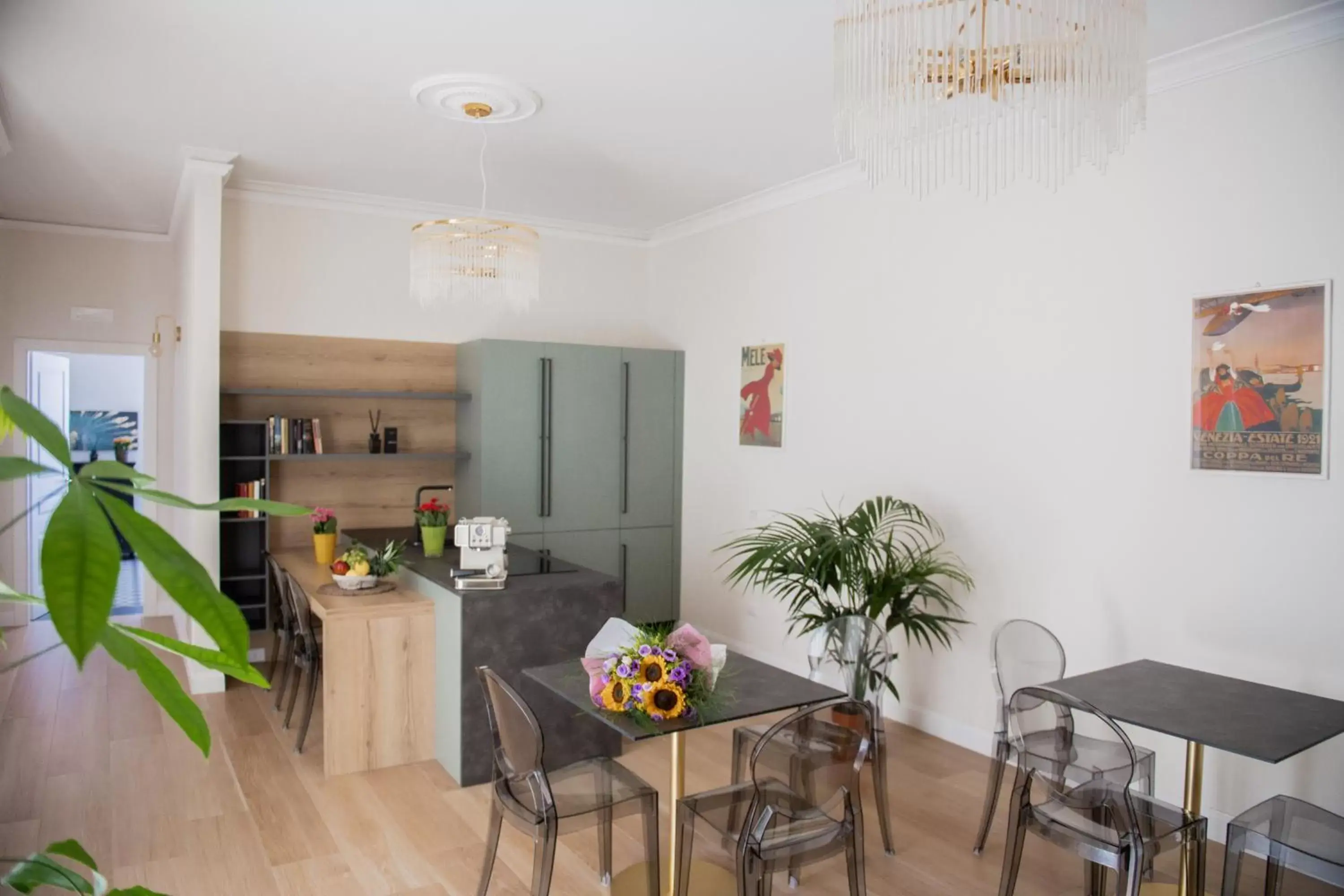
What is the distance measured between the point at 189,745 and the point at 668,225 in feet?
14.6

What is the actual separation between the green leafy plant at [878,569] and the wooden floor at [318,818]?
0.64 meters

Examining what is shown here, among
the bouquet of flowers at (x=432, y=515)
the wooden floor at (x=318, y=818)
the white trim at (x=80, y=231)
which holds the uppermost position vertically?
the white trim at (x=80, y=231)

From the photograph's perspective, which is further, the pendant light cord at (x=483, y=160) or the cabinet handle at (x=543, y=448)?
the cabinet handle at (x=543, y=448)

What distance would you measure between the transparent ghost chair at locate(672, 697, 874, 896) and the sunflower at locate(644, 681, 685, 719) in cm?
25

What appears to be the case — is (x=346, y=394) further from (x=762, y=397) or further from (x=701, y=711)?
(x=701, y=711)

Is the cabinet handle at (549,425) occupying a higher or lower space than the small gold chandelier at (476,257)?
lower

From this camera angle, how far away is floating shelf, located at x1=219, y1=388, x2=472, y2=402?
5785mm

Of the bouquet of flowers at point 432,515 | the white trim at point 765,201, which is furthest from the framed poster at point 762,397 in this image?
the bouquet of flowers at point 432,515

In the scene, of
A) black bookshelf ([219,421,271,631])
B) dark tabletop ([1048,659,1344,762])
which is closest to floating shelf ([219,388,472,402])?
black bookshelf ([219,421,271,631])

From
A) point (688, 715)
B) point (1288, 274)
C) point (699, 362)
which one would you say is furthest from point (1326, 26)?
point (699, 362)

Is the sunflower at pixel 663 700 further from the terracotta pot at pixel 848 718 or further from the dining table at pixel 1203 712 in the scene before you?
the dining table at pixel 1203 712

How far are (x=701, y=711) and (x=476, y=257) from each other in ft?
8.53

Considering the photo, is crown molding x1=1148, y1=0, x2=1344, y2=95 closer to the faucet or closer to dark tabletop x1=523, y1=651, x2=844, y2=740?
dark tabletop x1=523, y1=651, x2=844, y2=740

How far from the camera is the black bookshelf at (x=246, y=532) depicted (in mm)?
5926
